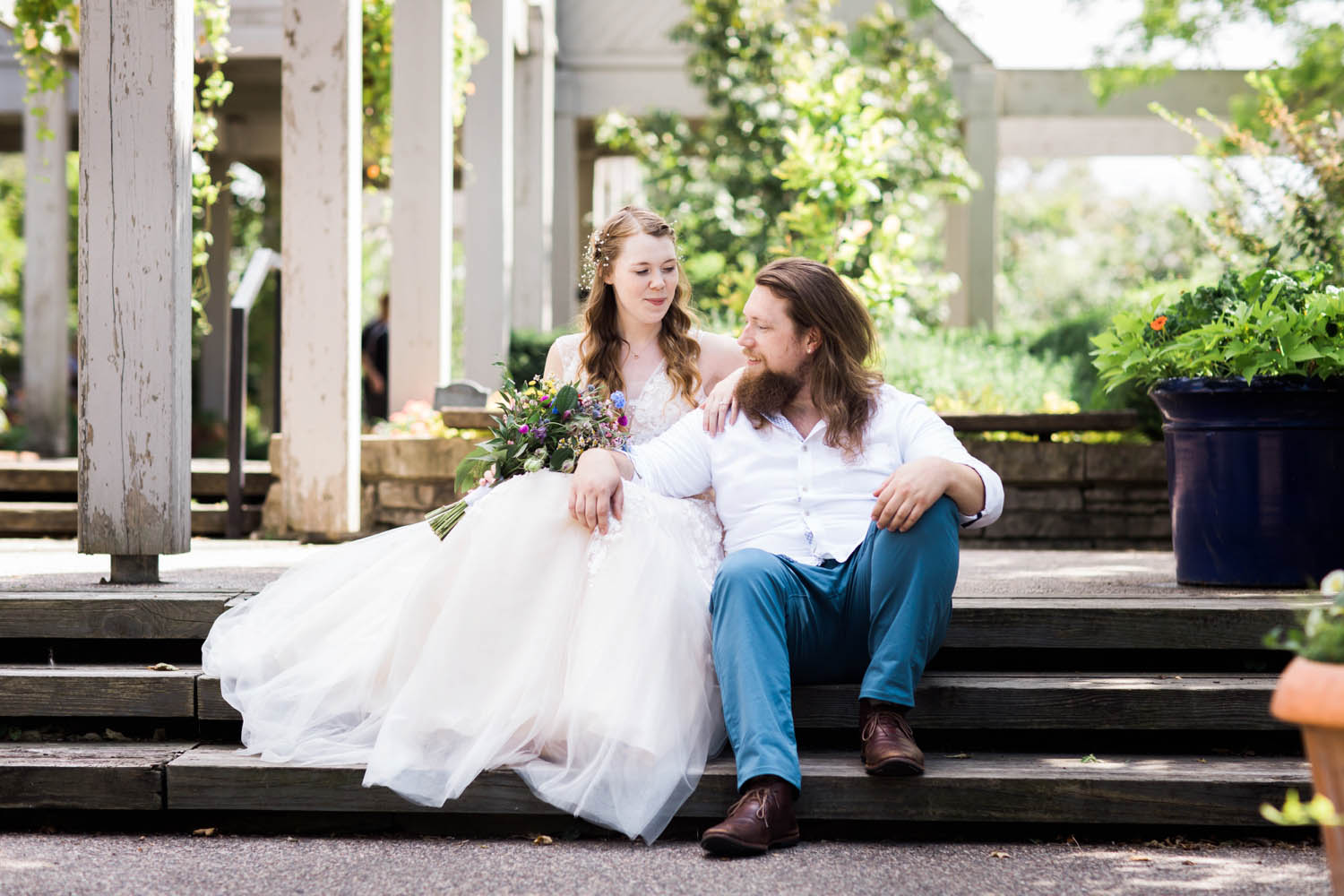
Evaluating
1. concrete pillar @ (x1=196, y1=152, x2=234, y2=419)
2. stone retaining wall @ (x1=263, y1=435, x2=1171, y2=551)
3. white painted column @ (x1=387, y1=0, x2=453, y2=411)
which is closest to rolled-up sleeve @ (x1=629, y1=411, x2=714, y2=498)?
stone retaining wall @ (x1=263, y1=435, x2=1171, y2=551)

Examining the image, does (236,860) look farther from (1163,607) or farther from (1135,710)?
(1163,607)

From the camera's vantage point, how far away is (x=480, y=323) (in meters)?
8.46

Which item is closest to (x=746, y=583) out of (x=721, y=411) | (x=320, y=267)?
(x=721, y=411)

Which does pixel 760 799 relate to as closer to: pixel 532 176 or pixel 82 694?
pixel 82 694

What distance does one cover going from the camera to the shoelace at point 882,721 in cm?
283

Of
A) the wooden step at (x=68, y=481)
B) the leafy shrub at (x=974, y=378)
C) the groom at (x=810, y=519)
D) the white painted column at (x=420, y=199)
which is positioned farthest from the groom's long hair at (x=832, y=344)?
the white painted column at (x=420, y=199)

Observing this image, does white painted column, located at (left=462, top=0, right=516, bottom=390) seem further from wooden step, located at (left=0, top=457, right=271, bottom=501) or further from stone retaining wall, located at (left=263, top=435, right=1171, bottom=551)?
stone retaining wall, located at (left=263, top=435, right=1171, bottom=551)

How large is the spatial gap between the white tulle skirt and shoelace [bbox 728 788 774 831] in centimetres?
15

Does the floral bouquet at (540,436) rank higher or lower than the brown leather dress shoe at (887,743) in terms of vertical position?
higher

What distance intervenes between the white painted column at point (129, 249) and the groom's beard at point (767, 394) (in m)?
1.71

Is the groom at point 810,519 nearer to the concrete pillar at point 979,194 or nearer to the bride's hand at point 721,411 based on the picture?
the bride's hand at point 721,411

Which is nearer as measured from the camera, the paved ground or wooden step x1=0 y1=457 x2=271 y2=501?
the paved ground

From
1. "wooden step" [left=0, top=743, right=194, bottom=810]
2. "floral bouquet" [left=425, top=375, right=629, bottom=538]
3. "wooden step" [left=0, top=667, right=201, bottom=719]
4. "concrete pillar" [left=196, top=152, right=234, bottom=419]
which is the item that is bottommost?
"wooden step" [left=0, top=743, right=194, bottom=810]

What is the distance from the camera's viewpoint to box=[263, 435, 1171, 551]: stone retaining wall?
595cm
